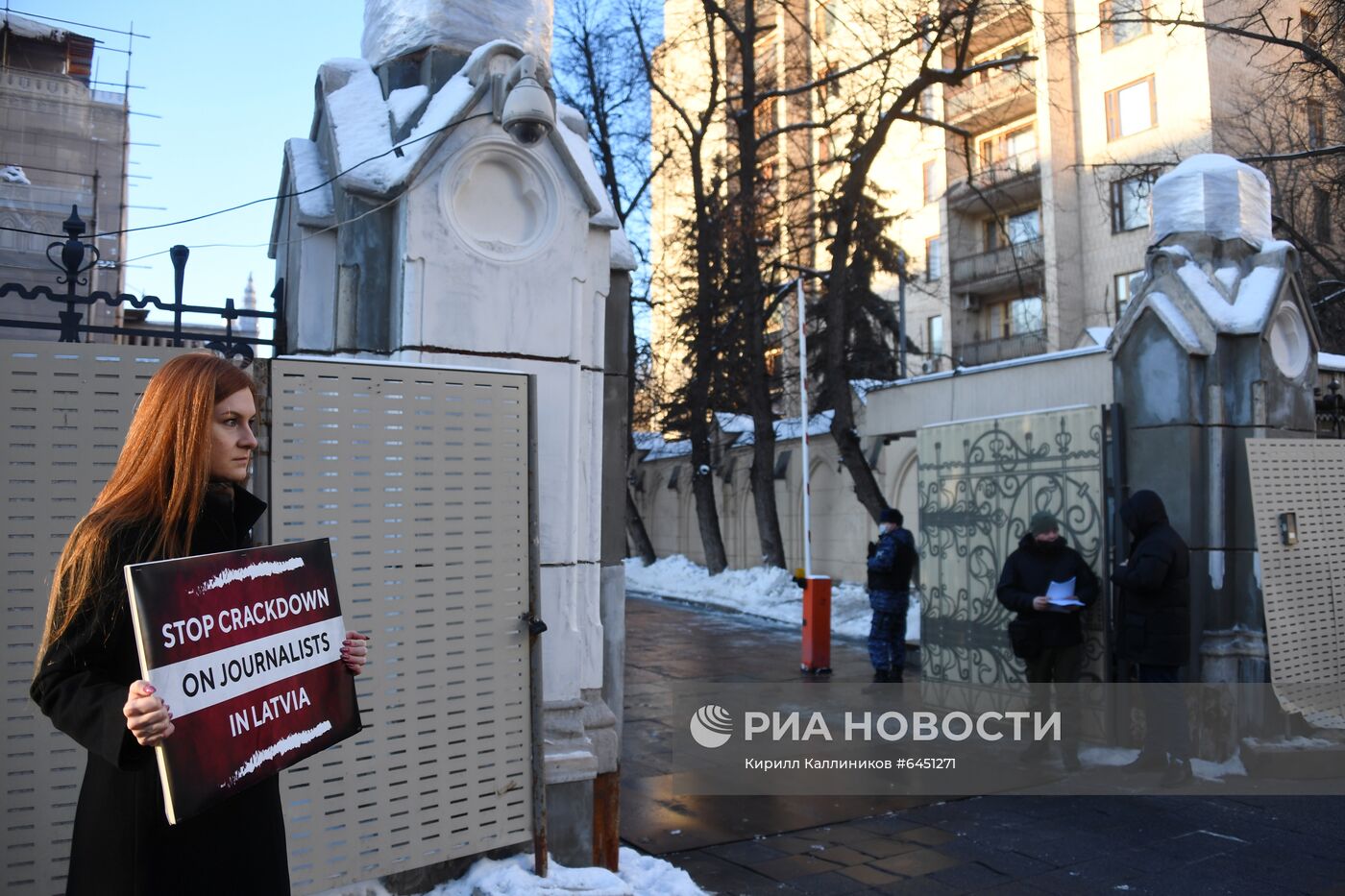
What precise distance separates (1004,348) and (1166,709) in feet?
84.2

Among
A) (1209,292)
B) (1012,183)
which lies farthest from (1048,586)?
(1012,183)

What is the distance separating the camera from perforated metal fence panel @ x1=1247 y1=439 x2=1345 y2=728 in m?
6.81

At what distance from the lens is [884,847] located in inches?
219

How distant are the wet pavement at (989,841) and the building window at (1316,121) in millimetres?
10639

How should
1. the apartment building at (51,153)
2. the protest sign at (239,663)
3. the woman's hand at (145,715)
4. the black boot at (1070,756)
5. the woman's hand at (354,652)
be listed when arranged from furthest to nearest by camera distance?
the apartment building at (51,153) → the black boot at (1070,756) → the woman's hand at (354,652) → the protest sign at (239,663) → the woman's hand at (145,715)

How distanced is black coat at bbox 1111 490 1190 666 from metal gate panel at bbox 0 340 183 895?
5839 mm

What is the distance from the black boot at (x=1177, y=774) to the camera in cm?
678

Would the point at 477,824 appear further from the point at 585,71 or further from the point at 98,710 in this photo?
the point at 585,71

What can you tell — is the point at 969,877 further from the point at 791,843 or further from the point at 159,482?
the point at 159,482

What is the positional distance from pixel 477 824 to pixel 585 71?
1905cm

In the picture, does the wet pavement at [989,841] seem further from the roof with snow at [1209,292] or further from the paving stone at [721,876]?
the roof with snow at [1209,292]

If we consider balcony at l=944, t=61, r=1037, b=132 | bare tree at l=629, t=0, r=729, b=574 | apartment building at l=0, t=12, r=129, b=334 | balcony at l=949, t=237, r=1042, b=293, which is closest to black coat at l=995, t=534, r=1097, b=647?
bare tree at l=629, t=0, r=729, b=574

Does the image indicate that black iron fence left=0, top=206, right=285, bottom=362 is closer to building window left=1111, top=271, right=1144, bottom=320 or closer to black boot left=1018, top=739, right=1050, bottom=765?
black boot left=1018, top=739, right=1050, bottom=765

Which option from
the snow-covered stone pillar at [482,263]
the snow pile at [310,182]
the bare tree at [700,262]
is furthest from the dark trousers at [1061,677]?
the bare tree at [700,262]
